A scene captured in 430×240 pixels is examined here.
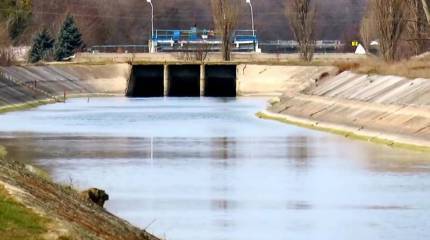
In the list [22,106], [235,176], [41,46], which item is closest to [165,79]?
[41,46]

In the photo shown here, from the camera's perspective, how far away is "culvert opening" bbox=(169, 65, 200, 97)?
98375 mm

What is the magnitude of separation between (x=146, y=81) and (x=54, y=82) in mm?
12363

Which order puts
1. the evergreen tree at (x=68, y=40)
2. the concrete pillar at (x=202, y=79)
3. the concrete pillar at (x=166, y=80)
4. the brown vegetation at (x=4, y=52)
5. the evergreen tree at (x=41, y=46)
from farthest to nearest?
the evergreen tree at (x=68, y=40)
the evergreen tree at (x=41, y=46)
the concrete pillar at (x=166, y=80)
the concrete pillar at (x=202, y=79)
the brown vegetation at (x=4, y=52)

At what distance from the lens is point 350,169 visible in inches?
1383

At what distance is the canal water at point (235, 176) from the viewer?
2352cm

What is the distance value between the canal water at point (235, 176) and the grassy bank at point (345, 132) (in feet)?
1.89

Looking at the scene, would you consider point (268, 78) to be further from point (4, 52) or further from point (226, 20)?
point (4, 52)

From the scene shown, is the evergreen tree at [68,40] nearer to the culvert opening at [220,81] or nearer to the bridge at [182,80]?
the bridge at [182,80]

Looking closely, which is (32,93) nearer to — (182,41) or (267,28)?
(182,41)

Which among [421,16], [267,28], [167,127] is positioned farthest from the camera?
[267,28]

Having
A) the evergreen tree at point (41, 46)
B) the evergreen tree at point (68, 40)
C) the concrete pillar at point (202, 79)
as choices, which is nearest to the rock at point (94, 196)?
the concrete pillar at point (202, 79)

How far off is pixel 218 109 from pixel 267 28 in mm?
89039

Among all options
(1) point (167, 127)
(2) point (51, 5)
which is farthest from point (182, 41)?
(1) point (167, 127)

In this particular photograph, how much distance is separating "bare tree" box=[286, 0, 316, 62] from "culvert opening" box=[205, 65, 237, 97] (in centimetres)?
601
